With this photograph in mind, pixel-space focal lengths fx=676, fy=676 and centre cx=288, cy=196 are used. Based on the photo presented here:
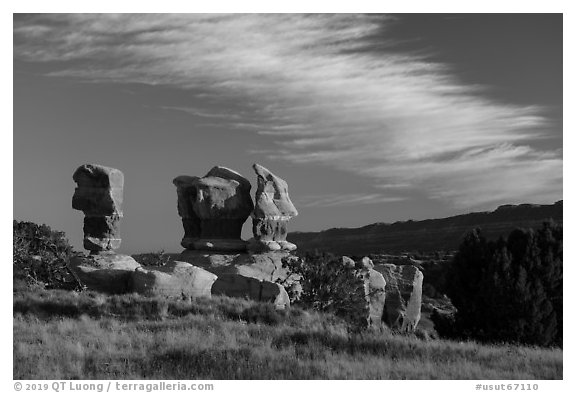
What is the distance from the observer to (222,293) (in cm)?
2298

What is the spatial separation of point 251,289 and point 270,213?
11.7 meters

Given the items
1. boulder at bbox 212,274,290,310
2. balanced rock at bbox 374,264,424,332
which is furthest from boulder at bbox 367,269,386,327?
boulder at bbox 212,274,290,310

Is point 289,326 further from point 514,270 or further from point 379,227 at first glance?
point 379,227

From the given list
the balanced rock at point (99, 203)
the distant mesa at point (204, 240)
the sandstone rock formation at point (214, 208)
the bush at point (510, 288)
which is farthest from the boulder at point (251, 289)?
the sandstone rock formation at point (214, 208)

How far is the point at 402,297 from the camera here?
94.2 ft

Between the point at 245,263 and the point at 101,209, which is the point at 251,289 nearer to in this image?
the point at 245,263

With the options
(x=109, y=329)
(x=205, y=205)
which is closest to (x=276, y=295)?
(x=109, y=329)

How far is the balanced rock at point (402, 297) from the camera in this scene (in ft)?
92.3

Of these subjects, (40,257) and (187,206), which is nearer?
(40,257)

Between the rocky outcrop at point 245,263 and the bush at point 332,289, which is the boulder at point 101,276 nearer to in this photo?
the rocky outcrop at point 245,263

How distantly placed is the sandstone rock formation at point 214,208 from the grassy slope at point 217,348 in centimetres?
1297

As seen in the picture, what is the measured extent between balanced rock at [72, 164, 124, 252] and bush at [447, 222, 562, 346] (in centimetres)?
1492

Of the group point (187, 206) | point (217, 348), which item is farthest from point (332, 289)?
Result: point (187, 206)

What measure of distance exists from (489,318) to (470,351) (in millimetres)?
6200
